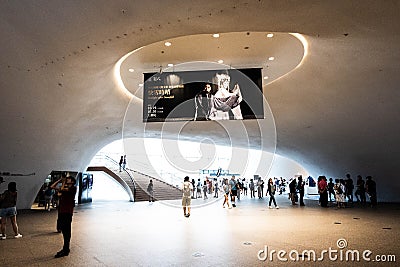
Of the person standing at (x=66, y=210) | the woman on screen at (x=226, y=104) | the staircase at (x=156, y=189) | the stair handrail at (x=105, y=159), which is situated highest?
the woman on screen at (x=226, y=104)

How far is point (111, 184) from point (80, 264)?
19.9 m

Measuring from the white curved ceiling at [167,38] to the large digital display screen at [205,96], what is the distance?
1.48 metres

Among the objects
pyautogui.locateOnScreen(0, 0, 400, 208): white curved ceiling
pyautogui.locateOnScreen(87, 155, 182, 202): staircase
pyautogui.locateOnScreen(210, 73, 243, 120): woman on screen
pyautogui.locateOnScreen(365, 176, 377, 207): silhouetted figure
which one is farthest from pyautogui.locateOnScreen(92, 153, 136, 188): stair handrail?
pyautogui.locateOnScreen(210, 73, 243, 120): woman on screen

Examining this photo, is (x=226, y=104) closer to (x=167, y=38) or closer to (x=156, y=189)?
(x=167, y=38)

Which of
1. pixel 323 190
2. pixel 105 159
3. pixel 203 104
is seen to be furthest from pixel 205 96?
pixel 105 159

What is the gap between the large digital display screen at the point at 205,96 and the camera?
300 inches

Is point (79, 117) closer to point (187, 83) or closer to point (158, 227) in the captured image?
point (187, 83)

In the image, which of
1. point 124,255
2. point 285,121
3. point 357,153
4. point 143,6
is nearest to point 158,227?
point 124,255

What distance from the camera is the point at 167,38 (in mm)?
6102

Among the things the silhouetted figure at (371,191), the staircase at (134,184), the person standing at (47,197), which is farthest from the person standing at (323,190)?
the person standing at (47,197)

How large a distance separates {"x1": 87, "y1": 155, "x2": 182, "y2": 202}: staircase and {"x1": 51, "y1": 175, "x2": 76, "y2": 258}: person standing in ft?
47.0

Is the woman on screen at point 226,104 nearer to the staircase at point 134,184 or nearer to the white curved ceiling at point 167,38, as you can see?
the white curved ceiling at point 167,38

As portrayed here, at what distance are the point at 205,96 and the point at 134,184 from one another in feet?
46.0

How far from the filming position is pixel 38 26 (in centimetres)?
516
